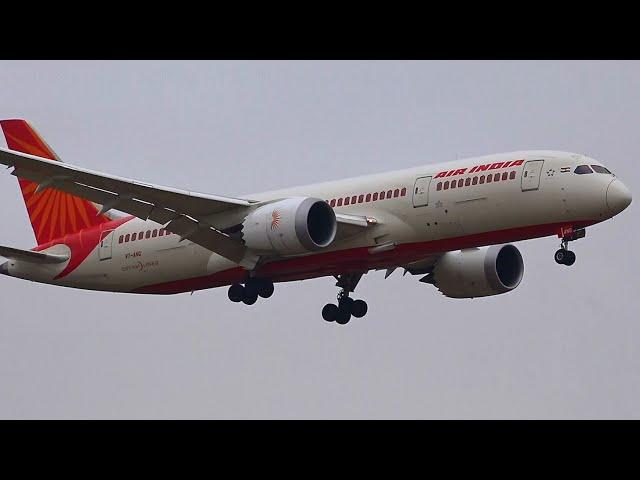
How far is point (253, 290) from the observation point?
196ft

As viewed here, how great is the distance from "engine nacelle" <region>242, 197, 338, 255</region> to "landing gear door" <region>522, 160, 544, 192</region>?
6620 millimetres

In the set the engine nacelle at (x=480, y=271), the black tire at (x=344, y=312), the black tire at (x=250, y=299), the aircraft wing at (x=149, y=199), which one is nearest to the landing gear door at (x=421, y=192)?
the aircraft wing at (x=149, y=199)

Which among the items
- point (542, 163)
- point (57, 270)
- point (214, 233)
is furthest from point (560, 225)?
point (57, 270)

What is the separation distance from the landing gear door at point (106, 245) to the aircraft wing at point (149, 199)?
546 cm

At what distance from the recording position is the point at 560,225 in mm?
55031

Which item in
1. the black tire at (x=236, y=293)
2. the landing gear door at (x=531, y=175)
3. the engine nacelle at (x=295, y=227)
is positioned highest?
the landing gear door at (x=531, y=175)

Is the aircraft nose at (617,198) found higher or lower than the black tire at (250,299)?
higher

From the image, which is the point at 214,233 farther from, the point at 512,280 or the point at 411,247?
the point at 512,280

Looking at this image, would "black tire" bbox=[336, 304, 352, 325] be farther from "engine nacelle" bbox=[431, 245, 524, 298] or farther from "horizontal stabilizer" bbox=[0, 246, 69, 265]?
"horizontal stabilizer" bbox=[0, 246, 69, 265]

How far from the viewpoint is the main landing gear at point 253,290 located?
196 ft

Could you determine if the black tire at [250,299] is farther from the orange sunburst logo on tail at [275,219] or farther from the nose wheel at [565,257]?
the nose wheel at [565,257]

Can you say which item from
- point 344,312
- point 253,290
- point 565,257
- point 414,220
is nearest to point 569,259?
point 565,257

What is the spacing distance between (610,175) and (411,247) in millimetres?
7244

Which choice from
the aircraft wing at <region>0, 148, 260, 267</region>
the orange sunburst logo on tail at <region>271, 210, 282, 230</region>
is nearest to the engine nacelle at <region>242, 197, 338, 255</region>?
the orange sunburst logo on tail at <region>271, 210, 282, 230</region>
